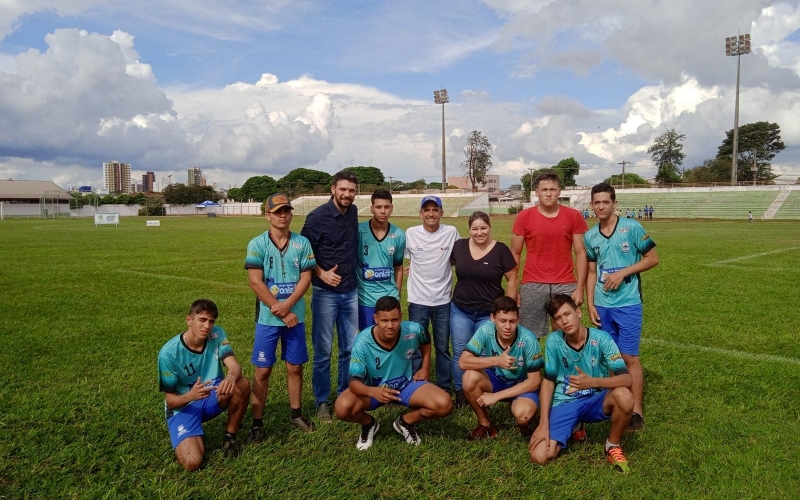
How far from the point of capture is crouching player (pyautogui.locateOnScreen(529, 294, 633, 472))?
3.76 metres

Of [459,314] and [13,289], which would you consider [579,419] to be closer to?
[459,314]

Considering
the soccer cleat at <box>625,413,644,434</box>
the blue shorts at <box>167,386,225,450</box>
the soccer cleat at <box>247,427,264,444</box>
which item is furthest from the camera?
the soccer cleat at <box>625,413,644,434</box>

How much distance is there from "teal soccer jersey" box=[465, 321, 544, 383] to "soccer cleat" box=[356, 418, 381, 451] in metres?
0.92

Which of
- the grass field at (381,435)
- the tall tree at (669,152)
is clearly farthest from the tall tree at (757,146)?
the grass field at (381,435)

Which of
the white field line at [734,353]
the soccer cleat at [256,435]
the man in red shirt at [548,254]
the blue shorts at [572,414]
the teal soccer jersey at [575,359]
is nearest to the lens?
the blue shorts at [572,414]

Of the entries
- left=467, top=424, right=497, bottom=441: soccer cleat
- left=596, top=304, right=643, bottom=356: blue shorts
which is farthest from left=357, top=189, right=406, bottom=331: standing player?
left=596, top=304, right=643, bottom=356: blue shorts

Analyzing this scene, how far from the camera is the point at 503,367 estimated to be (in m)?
4.11

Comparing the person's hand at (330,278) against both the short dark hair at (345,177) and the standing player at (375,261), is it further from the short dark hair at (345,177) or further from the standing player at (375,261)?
the short dark hair at (345,177)

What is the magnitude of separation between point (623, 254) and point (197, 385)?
338 cm

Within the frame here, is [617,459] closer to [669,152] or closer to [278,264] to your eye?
[278,264]

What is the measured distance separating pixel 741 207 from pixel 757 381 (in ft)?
168

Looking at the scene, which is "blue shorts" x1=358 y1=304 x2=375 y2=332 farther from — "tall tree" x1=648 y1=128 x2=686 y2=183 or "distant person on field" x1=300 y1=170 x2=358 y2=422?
"tall tree" x1=648 y1=128 x2=686 y2=183

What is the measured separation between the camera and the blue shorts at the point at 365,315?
4.81m

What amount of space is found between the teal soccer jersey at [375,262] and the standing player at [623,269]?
5.50ft
